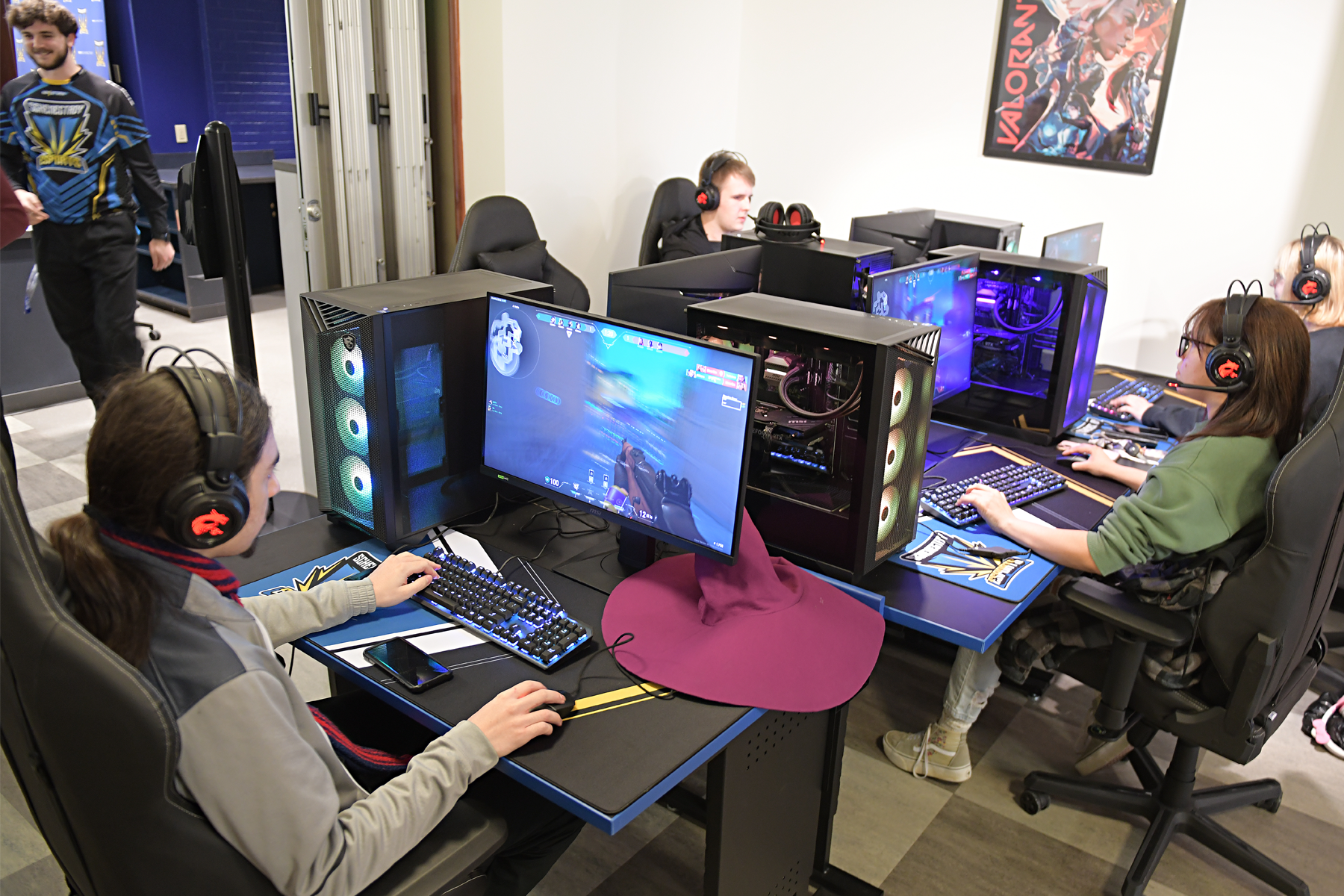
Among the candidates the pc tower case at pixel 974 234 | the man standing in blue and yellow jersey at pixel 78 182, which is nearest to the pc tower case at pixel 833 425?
the pc tower case at pixel 974 234

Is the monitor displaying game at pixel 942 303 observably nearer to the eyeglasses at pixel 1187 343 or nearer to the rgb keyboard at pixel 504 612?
the eyeglasses at pixel 1187 343

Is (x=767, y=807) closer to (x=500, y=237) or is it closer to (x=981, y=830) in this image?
(x=981, y=830)

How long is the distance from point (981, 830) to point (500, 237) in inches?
85.9

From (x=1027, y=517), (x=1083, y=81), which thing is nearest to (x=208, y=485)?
(x=1027, y=517)

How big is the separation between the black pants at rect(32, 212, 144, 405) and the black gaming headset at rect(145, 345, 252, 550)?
3257 mm

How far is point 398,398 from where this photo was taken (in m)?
1.82

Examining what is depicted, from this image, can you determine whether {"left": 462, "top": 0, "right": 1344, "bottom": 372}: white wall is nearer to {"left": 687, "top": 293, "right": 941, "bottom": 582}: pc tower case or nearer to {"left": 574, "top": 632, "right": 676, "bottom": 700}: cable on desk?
{"left": 687, "top": 293, "right": 941, "bottom": 582}: pc tower case

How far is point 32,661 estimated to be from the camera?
97 cm

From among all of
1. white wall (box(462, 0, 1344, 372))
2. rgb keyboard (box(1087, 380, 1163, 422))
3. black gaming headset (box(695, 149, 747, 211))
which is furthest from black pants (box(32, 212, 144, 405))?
rgb keyboard (box(1087, 380, 1163, 422))

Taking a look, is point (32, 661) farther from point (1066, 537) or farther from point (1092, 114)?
point (1092, 114)

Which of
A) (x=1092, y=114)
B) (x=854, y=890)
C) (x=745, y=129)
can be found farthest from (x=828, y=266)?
(x=745, y=129)

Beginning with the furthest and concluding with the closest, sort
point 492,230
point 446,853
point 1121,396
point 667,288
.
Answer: point 1121,396
point 492,230
point 667,288
point 446,853

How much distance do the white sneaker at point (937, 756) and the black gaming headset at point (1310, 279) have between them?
5.44ft

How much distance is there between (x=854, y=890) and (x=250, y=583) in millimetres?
1347
